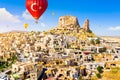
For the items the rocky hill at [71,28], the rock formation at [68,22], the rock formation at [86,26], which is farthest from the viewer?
the rock formation at [86,26]

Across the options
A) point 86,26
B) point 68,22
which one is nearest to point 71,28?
point 68,22

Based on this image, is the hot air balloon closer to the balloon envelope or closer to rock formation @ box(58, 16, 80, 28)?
the balloon envelope

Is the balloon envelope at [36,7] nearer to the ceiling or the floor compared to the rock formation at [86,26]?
nearer to the floor

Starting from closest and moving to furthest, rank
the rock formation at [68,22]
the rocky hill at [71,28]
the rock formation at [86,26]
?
the rocky hill at [71,28], the rock formation at [68,22], the rock formation at [86,26]

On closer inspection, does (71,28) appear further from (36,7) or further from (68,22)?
(36,7)

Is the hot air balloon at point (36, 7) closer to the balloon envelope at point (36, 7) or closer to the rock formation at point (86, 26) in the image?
the balloon envelope at point (36, 7)

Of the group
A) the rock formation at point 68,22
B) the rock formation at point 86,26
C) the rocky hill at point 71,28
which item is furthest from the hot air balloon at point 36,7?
the rock formation at point 86,26

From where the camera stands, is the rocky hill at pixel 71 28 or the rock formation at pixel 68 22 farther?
the rock formation at pixel 68 22
